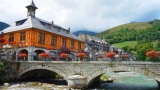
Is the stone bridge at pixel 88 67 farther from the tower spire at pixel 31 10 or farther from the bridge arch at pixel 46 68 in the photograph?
the tower spire at pixel 31 10

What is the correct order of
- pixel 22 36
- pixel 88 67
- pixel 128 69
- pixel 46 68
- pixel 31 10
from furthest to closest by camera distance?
1. pixel 31 10
2. pixel 22 36
3. pixel 46 68
4. pixel 88 67
5. pixel 128 69

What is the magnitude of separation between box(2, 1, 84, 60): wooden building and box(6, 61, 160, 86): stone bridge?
287 cm

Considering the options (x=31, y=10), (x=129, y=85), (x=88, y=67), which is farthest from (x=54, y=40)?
(x=88, y=67)

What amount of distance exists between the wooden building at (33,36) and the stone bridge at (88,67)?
2873 millimetres

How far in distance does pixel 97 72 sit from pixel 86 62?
65.5 inches

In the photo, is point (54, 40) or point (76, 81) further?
point (54, 40)

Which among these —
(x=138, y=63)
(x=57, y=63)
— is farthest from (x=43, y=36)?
(x=138, y=63)

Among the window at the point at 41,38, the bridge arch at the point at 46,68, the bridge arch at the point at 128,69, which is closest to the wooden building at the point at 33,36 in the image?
the window at the point at 41,38

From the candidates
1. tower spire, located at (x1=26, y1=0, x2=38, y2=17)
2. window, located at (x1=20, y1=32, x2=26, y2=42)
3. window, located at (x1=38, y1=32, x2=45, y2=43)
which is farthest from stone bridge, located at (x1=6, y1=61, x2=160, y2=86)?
tower spire, located at (x1=26, y1=0, x2=38, y2=17)

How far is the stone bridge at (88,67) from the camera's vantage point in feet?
62.9

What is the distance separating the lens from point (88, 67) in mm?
22406

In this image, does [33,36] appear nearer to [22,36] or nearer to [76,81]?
[22,36]

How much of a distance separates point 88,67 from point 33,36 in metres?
14.8

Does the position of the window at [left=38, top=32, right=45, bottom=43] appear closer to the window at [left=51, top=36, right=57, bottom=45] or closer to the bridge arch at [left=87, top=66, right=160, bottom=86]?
the window at [left=51, top=36, right=57, bottom=45]
